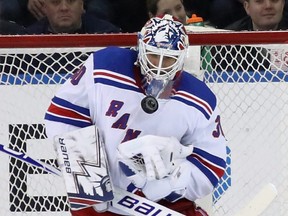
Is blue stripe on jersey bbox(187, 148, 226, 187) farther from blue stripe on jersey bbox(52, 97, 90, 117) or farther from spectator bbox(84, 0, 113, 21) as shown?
spectator bbox(84, 0, 113, 21)

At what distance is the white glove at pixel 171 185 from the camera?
8.53 feet

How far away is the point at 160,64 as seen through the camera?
2.52m

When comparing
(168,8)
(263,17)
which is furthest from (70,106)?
(263,17)

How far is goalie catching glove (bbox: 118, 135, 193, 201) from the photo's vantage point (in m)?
2.50

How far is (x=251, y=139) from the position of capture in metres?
3.15

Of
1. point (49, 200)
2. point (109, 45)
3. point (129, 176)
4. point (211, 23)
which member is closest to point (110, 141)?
point (129, 176)

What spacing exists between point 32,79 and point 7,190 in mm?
380

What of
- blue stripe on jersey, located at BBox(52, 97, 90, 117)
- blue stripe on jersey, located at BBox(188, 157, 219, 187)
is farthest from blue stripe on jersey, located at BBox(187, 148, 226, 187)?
blue stripe on jersey, located at BBox(52, 97, 90, 117)

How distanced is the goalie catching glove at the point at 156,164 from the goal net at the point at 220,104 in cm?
40

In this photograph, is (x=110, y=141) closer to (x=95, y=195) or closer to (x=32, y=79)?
(x=95, y=195)

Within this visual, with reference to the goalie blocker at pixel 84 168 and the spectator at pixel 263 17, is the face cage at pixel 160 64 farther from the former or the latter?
the spectator at pixel 263 17

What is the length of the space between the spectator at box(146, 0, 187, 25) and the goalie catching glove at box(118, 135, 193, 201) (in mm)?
1189

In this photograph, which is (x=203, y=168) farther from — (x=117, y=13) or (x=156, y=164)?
(x=117, y=13)

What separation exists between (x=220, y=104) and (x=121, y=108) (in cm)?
57
